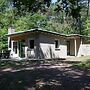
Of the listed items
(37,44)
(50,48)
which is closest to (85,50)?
(50,48)

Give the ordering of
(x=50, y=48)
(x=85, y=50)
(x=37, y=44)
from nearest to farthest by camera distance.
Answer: (x=37, y=44)
(x=50, y=48)
(x=85, y=50)

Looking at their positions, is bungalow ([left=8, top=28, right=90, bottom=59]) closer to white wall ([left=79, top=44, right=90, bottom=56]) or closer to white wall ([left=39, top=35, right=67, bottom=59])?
white wall ([left=39, top=35, right=67, bottom=59])

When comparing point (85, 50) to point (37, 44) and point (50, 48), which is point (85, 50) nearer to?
point (50, 48)

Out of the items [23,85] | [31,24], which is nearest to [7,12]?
[31,24]

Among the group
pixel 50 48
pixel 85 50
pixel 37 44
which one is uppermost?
pixel 37 44

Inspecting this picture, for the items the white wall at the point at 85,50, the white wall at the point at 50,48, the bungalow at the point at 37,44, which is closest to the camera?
the bungalow at the point at 37,44

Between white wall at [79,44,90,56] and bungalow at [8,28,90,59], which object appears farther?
white wall at [79,44,90,56]

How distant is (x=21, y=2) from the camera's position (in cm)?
850

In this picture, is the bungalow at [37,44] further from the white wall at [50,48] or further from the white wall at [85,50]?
the white wall at [85,50]

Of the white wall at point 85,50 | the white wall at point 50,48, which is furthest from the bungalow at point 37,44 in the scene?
the white wall at point 85,50

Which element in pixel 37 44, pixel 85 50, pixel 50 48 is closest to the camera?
pixel 37 44

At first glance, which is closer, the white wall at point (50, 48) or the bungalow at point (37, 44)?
the bungalow at point (37, 44)

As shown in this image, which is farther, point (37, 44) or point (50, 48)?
point (50, 48)

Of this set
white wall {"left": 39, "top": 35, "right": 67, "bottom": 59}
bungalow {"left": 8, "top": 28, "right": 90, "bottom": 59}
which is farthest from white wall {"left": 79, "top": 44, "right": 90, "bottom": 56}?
white wall {"left": 39, "top": 35, "right": 67, "bottom": 59}
